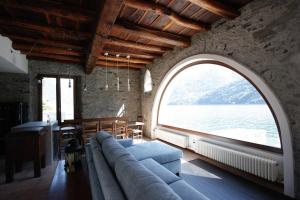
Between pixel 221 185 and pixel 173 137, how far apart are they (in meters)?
2.37

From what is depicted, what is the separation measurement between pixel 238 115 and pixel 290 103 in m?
2.22

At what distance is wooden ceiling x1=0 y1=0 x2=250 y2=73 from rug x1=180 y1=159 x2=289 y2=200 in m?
3.01

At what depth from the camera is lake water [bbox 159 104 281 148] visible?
317cm

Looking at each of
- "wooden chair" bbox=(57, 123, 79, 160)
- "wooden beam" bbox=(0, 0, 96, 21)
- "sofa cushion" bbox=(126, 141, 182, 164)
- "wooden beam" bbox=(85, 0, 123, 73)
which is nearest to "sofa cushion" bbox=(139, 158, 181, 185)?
"sofa cushion" bbox=(126, 141, 182, 164)

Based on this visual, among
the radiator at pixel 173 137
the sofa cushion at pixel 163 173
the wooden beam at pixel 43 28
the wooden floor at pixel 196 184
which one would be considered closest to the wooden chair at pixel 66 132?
the wooden floor at pixel 196 184

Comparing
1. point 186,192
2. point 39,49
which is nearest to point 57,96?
point 39,49

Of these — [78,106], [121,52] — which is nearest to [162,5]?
[121,52]

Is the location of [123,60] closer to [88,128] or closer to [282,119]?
[88,128]

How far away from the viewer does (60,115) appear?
606 centimetres

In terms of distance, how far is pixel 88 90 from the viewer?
6367 mm

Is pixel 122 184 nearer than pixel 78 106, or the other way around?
pixel 122 184

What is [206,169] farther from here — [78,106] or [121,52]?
[78,106]

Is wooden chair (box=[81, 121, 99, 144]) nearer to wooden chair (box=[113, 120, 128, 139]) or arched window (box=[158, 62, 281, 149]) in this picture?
wooden chair (box=[113, 120, 128, 139])

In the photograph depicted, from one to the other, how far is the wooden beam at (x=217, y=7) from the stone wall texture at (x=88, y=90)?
4.77m
